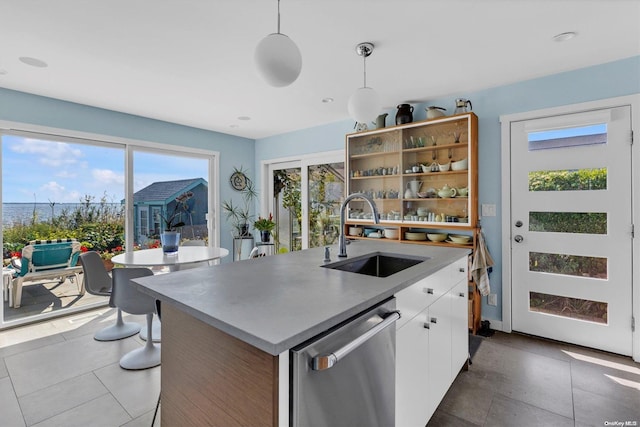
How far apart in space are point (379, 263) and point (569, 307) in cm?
203

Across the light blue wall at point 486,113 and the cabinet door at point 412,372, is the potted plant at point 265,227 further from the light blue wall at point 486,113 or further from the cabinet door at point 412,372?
the cabinet door at point 412,372

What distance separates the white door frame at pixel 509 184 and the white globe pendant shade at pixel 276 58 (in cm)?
250

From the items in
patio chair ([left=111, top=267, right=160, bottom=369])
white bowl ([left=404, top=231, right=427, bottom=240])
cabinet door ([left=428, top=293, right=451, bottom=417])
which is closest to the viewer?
cabinet door ([left=428, top=293, right=451, bottom=417])

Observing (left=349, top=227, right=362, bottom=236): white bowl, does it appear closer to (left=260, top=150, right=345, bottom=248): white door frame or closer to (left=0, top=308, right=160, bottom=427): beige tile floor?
(left=260, top=150, right=345, bottom=248): white door frame

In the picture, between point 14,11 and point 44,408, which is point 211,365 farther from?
point 14,11

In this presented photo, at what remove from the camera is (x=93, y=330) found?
10.2 feet

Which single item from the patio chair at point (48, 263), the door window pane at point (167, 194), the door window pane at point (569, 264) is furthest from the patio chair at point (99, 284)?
the door window pane at point (569, 264)

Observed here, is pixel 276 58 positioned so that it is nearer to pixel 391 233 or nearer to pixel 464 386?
pixel 464 386

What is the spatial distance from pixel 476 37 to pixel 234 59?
72.9 inches

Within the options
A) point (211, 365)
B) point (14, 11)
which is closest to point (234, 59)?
point (14, 11)

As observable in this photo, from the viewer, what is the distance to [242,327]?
0.86m

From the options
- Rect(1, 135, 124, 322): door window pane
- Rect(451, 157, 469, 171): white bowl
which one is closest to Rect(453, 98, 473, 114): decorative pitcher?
Rect(451, 157, 469, 171): white bowl

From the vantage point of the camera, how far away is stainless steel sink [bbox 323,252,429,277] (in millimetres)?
1901

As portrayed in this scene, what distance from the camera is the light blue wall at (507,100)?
2561 mm
